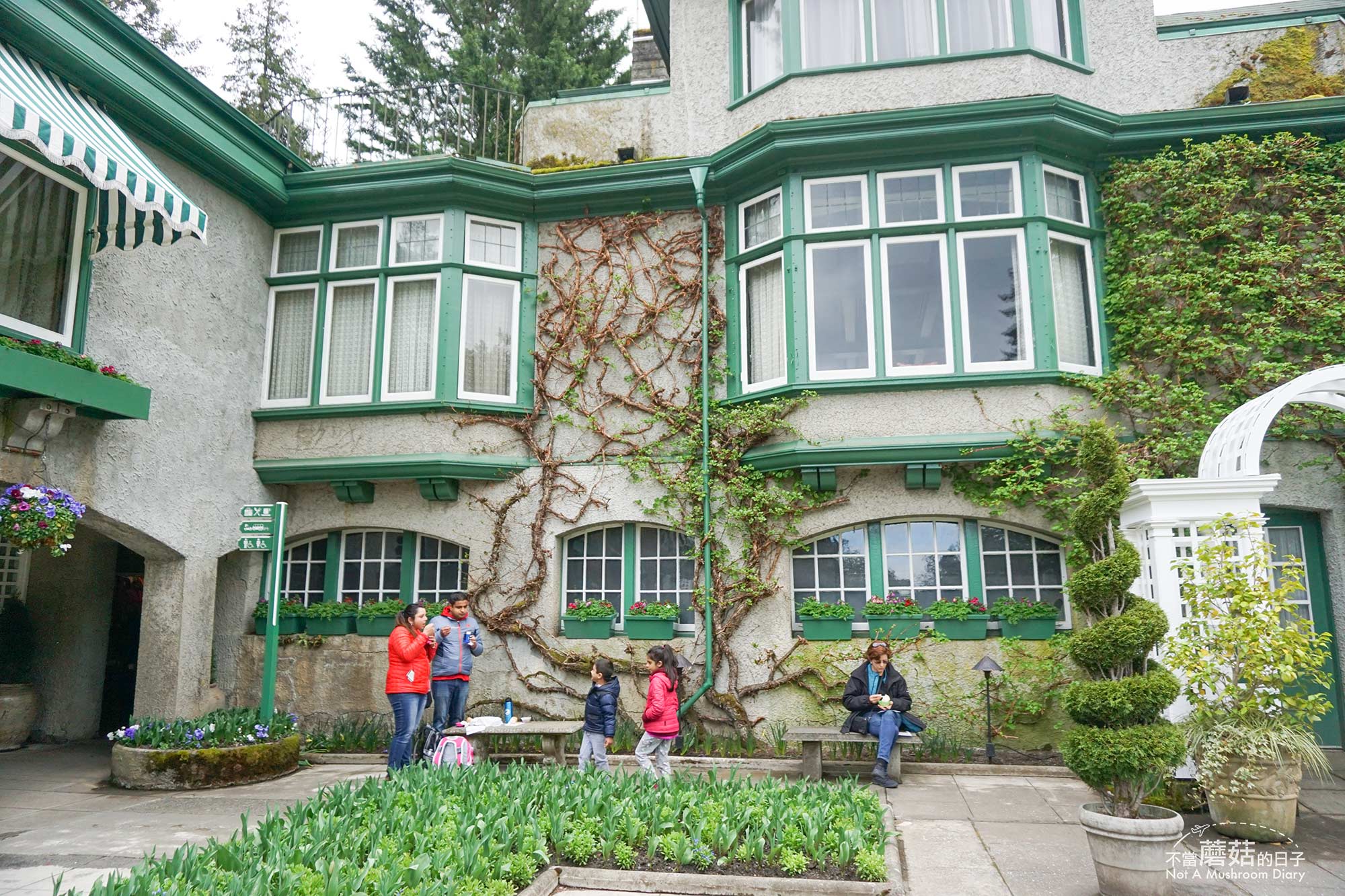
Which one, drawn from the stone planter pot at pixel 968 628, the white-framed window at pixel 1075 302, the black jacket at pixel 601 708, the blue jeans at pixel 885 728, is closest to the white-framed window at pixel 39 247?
the black jacket at pixel 601 708

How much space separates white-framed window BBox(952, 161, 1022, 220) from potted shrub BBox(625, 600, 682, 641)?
570 cm

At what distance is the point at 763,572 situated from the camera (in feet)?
34.1

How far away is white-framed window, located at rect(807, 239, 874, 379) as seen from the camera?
10422mm

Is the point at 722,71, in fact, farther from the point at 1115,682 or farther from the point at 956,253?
the point at 1115,682

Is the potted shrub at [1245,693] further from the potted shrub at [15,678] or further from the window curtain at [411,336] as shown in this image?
the potted shrub at [15,678]

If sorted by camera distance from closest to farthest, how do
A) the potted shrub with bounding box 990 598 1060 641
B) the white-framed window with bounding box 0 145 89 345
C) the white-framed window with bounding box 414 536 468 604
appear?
1. the white-framed window with bounding box 0 145 89 345
2. the potted shrub with bounding box 990 598 1060 641
3. the white-framed window with bounding box 414 536 468 604

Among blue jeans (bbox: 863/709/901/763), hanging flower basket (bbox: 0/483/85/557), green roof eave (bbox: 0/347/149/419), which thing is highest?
green roof eave (bbox: 0/347/149/419)

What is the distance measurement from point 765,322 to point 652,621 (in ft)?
12.8

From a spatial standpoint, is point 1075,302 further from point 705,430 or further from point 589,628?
point 589,628

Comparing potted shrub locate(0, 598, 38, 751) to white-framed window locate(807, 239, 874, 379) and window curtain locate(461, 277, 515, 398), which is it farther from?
white-framed window locate(807, 239, 874, 379)

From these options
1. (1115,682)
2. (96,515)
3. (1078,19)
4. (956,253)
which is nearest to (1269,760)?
(1115,682)

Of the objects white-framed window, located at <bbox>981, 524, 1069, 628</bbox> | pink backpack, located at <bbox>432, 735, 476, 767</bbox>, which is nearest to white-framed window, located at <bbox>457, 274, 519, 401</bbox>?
pink backpack, located at <bbox>432, 735, 476, 767</bbox>

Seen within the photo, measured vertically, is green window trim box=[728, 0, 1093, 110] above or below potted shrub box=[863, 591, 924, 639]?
above

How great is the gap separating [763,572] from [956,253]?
4.31m
